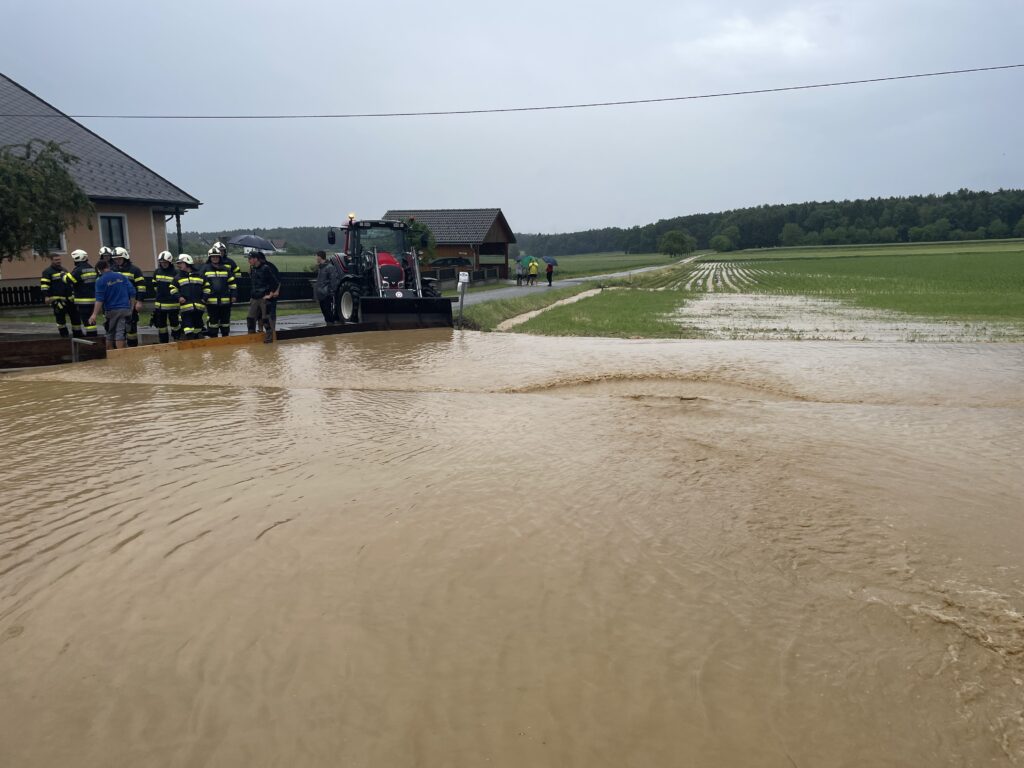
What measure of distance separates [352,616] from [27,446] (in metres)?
4.47

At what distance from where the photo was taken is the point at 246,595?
365 cm

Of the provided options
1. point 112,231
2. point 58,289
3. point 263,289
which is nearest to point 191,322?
point 263,289

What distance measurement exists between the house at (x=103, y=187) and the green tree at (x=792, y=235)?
12731 cm

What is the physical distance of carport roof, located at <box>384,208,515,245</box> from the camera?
A: 5250 cm

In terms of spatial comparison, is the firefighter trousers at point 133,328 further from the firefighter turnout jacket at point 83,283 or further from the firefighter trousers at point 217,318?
the firefighter trousers at point 217,318

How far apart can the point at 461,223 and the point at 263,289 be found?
41.7 m

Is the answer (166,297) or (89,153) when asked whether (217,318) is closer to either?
(166,297)

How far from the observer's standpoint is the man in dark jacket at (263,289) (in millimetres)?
13391

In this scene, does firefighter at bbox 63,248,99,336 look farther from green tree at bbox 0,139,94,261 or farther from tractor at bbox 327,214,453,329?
tractor at bbox 327,214,453,329

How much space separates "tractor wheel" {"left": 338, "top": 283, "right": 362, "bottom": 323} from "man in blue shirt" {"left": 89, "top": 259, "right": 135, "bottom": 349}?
538cm

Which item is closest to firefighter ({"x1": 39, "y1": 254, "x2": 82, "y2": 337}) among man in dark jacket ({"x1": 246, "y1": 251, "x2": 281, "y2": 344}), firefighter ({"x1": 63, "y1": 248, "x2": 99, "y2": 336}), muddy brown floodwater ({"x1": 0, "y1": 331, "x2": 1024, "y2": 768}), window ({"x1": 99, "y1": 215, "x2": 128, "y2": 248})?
firefighter ({"x1": 63, "y1": 248, "x2": 99, "y2": 336})

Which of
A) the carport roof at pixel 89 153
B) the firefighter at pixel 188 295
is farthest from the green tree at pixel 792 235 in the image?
the firefighter at pixel 188 295

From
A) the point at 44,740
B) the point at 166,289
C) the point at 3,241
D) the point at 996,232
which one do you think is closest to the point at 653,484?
the point at 44,740

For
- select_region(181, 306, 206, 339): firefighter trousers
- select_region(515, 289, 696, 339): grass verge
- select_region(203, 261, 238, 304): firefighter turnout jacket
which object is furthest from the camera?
select_region(515, 289, 696, 339): grass verge
